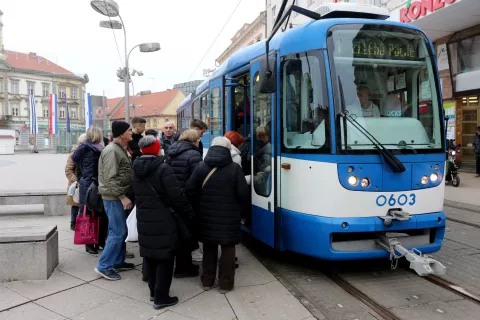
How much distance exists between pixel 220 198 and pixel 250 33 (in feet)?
145

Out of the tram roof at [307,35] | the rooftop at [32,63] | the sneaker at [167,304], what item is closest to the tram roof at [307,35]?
the tram roof at [307,35]

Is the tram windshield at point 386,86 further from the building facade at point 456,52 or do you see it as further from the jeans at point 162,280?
the building facade at point 456,52

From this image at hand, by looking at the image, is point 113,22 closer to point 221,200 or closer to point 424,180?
point 221,200

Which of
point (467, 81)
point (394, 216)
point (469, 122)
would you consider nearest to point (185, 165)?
point (394, 216)

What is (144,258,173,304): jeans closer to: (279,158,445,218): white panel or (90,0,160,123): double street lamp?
(279,158,445,218): white panel

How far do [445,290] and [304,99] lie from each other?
2.63m

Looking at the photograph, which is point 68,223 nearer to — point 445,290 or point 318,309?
point 318,309

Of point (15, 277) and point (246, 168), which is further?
point (246, 168)

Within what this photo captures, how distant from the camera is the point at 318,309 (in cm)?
411

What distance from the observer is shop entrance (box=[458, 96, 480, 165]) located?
16.4m

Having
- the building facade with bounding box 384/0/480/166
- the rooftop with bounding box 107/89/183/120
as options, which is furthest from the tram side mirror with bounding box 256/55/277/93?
the rooftop with bounding box 107/89/183/120

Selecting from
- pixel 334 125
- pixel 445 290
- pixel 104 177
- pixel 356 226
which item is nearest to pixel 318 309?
pixel 356 226

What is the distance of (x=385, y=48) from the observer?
4883 mm

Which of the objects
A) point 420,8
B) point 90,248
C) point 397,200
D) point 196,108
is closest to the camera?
point 397,200
